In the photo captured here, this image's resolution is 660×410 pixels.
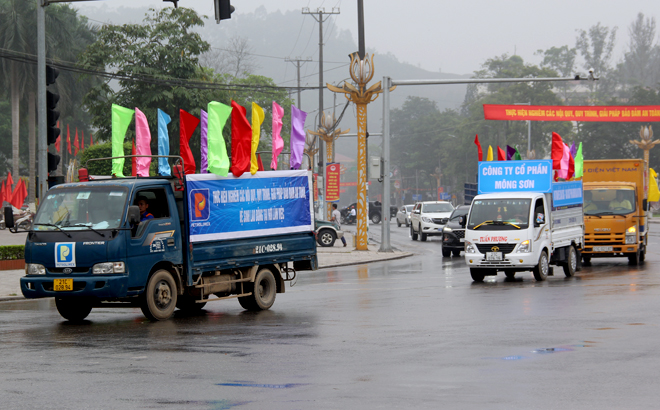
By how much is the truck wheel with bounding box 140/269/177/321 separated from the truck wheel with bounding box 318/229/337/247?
23.7 meters

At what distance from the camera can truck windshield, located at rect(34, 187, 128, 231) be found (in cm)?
1216

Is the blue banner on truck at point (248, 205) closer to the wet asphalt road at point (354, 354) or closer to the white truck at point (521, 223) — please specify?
the wet asphalt road at point (354, 354)

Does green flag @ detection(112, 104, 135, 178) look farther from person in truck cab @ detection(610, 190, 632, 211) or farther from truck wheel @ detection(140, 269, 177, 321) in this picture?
person in truck cab @ detection(610, 190, 632, 211)

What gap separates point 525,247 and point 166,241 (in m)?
9.34

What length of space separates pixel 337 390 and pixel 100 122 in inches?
1689

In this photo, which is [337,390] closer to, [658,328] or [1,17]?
[658,328]

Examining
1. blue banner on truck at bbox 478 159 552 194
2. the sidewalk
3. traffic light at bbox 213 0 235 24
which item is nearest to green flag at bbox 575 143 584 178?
blue banner on truck at bbox 478 159 552 194

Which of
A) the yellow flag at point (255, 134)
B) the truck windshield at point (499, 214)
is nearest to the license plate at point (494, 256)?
the truck windshield at point (499, 214)

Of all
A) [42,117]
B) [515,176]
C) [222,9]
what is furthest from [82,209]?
[515,176]

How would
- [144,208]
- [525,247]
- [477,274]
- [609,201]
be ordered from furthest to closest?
[609,201] → [477,274] → [525,247] → [144,208]

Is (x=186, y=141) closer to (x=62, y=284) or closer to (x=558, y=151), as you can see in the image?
(x=62, y=284)

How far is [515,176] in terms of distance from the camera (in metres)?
20.3

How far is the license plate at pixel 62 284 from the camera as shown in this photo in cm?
1188

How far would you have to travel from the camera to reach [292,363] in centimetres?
878
